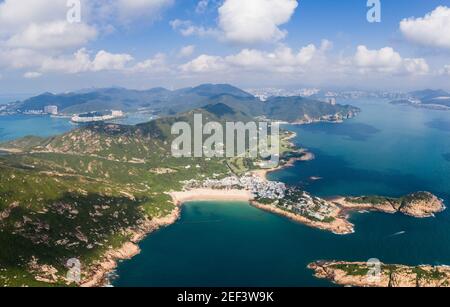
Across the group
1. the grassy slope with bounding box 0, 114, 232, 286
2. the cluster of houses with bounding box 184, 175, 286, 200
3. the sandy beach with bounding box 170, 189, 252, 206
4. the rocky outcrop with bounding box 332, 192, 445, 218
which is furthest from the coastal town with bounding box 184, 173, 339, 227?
the grassy slope with bounding box 0, 114, 232, 286

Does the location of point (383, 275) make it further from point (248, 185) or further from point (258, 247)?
point (248, 185)

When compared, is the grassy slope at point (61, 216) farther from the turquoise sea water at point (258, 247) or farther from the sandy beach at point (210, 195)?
the turquoise sea water at point (258, 247)

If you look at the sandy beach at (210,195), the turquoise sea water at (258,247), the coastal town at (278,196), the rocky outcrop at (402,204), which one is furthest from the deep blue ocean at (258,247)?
the sandy beach at (210,195)

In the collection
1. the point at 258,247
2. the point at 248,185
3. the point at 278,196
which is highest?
the point at 248,185

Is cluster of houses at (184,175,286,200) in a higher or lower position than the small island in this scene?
higher

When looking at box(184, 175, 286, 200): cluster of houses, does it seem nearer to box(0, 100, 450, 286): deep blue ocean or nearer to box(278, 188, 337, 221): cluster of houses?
box(278, 188, 337, 221): cluster of houses

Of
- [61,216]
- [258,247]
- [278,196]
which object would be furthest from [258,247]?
[61,216]

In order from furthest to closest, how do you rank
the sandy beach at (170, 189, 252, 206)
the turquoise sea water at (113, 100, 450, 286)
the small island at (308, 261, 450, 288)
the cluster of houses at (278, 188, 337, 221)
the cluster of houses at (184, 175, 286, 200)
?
the cluster of houses at (184, 175, 286, 200), the sandy beach at (170, 189, 252, 206), the cluster of houses at (278, 188, 337, 221), the turquoise sea water at (113, 100, 450, 286), the small island at (308, 261, 450, 288)

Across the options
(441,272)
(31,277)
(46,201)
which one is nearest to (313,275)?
(441,272)

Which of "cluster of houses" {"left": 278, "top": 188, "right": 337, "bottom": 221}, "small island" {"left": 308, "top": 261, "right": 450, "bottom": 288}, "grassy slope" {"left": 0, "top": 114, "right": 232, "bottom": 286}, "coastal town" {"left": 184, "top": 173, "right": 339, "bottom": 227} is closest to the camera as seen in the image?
"small island" {"left": 308, "top": 261, "right": 450, "bottom": 288}

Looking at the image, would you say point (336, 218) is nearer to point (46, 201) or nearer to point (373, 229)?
point (373, 229)
